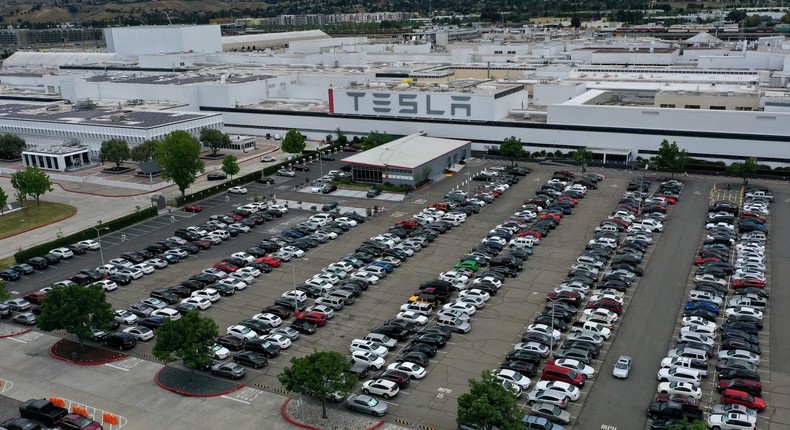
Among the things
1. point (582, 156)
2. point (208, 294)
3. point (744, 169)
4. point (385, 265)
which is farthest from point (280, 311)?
point (744, 169)

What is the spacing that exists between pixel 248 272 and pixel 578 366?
74.1 ft

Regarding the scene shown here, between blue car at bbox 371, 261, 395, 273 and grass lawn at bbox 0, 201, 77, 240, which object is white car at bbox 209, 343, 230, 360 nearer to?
blue car at bbox 371, 261, 395, 273

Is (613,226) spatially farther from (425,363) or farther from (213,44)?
(213,44)

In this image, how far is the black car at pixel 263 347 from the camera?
33.5 metres

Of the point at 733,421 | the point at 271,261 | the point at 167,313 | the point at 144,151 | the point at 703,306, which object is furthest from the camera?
the point at 144,151

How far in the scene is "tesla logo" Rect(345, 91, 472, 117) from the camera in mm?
79062

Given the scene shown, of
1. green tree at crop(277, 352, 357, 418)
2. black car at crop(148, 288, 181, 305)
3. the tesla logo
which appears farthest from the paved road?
the tesla logo

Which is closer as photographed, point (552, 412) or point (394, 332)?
point (552, 412)

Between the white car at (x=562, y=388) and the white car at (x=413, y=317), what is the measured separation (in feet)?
28.4

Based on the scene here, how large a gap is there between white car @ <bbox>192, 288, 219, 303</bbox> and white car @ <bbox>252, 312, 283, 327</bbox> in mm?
4314


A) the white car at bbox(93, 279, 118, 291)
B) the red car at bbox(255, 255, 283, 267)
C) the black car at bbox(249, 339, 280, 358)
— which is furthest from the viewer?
the red car at bbox(255, 255, 283, 267)

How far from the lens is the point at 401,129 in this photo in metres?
82.3

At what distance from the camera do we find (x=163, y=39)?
140375mm

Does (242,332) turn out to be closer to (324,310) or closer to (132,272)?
(324,310)
